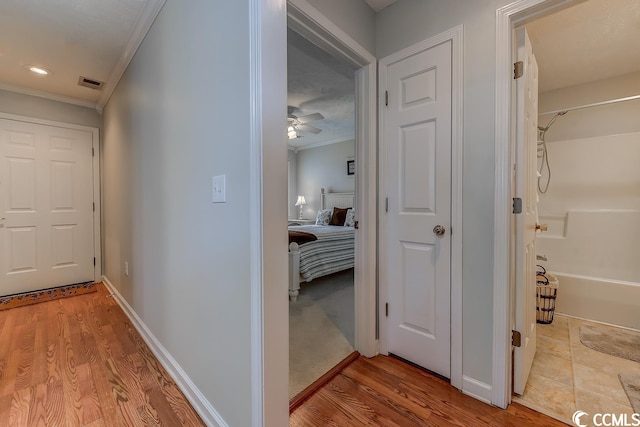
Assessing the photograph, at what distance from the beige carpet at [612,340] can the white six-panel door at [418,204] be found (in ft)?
4.49

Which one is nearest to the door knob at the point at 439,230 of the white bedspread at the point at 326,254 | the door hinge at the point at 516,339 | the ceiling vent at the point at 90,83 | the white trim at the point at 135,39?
the door hinge at the point at 516,339

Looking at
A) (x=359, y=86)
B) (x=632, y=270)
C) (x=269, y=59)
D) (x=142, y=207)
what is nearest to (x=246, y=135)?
(x=269, y=59)

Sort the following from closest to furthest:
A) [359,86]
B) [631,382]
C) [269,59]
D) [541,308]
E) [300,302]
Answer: [269,59], [631,382], [359,86], [541,308], [300,302]

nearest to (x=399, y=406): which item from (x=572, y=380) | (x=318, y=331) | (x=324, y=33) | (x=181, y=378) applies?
(x=318, y=331)

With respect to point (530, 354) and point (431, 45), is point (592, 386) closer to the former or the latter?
point (530, 354)

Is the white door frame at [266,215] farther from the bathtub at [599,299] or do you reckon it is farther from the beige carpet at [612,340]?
A: the bathtub at [599,299]

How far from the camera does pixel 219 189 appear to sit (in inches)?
43.9

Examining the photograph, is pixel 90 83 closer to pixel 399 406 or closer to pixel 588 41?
pixel 399 406

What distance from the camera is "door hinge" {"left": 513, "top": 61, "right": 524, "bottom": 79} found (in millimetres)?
1319

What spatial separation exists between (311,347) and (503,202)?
1.57 m

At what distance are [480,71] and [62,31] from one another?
293 cm

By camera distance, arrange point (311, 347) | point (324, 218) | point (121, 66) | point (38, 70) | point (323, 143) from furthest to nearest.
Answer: point (323, 143)
point (324, 218)
point (38, 70)
point (121, 66)
point (311, 347)

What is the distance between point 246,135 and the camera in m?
0.96

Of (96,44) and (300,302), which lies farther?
(300,302)
